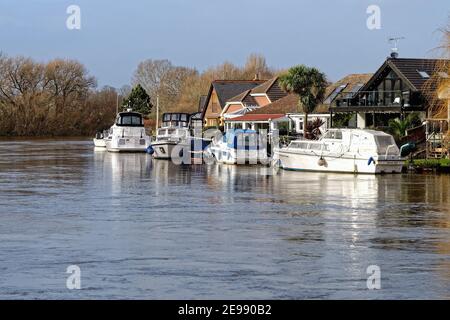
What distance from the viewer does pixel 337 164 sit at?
48.0 meters

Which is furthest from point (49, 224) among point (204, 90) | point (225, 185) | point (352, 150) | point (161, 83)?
point (161, 83)

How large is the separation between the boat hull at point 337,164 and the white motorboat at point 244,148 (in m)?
4.84

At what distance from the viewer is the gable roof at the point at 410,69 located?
62.2 m

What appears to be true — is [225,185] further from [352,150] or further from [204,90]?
[204,90]

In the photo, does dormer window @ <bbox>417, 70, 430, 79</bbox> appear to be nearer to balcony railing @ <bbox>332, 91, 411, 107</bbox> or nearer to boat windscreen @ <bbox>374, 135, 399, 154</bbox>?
balcony railing @ <bbox>332, 91, 411, 107</bbox>

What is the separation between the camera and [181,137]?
218 ft

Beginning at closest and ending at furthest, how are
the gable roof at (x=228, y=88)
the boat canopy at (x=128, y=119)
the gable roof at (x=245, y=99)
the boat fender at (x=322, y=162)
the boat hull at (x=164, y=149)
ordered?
the boat fender at (x=322, y=162) < the boat hull at (x=164, y=149) < the boat canopy at (x=128, y=119) < the gable roof at (x=245, y=99) < the gable roof at (x=228, y=88)

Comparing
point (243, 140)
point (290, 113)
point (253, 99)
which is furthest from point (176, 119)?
point (243, 140)

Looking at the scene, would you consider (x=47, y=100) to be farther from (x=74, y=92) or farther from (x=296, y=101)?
(x=296, y=101)

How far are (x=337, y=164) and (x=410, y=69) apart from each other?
1845 cm

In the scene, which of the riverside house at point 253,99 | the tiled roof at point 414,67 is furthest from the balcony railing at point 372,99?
the riverside house at point 253,99

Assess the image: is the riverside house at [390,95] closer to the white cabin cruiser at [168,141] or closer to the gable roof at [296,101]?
the gable roof at [296,101]
